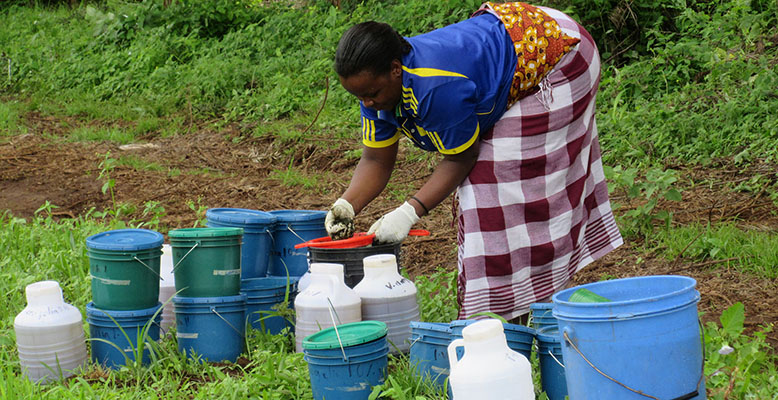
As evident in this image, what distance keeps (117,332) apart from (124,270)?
0.85ft

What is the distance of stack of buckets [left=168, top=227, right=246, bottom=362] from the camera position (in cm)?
310

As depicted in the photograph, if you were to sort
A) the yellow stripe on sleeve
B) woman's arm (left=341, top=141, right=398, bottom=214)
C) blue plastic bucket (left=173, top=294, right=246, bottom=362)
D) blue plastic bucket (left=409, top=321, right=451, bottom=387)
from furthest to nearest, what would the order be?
woman's arm (left=341, top=141, right=398, bottom=214)
blue plastic bucket (left=173, top=294, right=246, bottom=362)
the yellow stripe on sleeve
blue plastic bucket (left=409, top=321, right=451, bottom=387)

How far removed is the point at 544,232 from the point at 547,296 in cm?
26

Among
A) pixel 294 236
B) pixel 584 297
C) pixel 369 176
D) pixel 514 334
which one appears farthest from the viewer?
pixel 294 236

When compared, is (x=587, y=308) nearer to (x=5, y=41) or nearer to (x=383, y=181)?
(x=383, y=181)

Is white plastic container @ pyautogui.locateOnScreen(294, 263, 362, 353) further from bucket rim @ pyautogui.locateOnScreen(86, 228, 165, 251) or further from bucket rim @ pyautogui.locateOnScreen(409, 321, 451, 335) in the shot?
bucket rim @ pyautogui.locateOnScreen(86, 228, 165, 251)

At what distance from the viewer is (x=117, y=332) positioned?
121 inches

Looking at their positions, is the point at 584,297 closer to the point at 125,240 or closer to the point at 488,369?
the point at 488,369

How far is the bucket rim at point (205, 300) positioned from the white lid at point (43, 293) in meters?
0.46

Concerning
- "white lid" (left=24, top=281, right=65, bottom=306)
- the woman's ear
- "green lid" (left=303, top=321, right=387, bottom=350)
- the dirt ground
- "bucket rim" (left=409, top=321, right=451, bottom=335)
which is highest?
the woman's ear

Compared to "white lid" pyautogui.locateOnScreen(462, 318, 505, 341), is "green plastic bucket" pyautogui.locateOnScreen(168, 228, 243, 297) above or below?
below

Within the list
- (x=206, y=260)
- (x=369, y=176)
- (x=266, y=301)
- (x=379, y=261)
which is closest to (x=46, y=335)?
(x=206, y=260)

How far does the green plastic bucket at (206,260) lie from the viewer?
3090 millimetres

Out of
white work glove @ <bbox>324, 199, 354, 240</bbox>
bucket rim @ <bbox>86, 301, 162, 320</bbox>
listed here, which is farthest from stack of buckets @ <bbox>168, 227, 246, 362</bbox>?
white work glove @ <bbox>324, 199, 354, 240</bbox>
